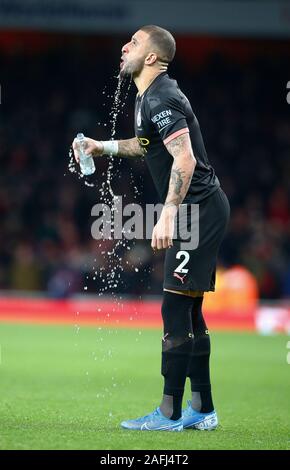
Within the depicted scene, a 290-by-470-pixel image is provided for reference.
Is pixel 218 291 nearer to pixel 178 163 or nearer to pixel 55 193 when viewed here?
pixel 55 193

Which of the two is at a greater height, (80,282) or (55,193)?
(55,193)

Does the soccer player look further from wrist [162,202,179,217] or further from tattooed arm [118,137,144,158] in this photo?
tattooed arm [118,137,144,158]

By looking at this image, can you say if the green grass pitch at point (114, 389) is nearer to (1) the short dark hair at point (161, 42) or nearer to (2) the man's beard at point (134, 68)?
(2) the man's beard at point (134, 68)

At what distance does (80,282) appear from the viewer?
17391 millimetres

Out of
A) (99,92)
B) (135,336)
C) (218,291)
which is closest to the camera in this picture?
(135,336)

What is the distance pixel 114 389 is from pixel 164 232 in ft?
9.31

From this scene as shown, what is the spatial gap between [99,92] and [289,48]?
15.3 ft

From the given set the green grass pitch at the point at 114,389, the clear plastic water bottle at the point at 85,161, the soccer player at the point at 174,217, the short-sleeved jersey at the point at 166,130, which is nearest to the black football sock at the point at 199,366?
the soccer player at the point at 174,217

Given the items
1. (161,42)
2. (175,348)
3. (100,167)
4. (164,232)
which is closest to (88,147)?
(161,42)

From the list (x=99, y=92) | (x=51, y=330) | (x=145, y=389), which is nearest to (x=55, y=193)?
(x=99, y=92)

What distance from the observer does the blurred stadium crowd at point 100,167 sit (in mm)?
17859

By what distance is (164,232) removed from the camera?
577cm

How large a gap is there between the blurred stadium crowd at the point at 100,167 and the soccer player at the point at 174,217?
11.0 meters

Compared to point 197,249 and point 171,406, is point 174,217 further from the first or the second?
point 171,406
